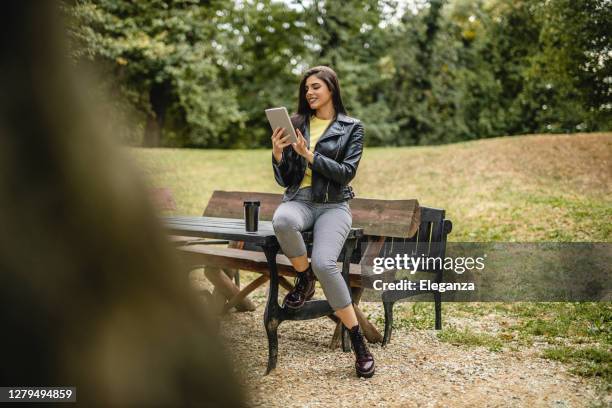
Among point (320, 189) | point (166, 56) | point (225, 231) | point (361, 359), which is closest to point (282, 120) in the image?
point (320, 189)

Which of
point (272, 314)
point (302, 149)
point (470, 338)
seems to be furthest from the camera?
point (470, 338)

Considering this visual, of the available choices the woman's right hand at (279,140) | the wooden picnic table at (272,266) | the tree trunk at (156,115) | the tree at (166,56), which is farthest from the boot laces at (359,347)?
the tree trunk at (156,115)

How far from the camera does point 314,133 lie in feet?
15.0

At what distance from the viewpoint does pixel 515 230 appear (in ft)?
31.6

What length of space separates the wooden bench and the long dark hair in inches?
41.8

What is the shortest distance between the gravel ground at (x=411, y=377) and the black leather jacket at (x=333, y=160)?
123cm

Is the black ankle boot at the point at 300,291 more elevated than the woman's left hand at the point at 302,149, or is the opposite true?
the woman's left hand at the point at 302,149

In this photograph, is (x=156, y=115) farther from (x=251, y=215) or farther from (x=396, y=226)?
(x=251, y=215)

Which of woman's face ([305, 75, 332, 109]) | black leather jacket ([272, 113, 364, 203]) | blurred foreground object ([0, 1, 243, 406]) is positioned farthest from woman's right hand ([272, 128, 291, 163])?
blurred foreground object ([0, 1, 243, 406])

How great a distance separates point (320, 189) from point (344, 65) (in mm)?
21391

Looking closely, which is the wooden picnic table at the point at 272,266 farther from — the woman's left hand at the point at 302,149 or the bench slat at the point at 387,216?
the bench slat at the point at 387,216

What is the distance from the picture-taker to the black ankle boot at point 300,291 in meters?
4.37

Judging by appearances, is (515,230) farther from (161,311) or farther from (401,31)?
(401,31)

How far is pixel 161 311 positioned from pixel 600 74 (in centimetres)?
1397
